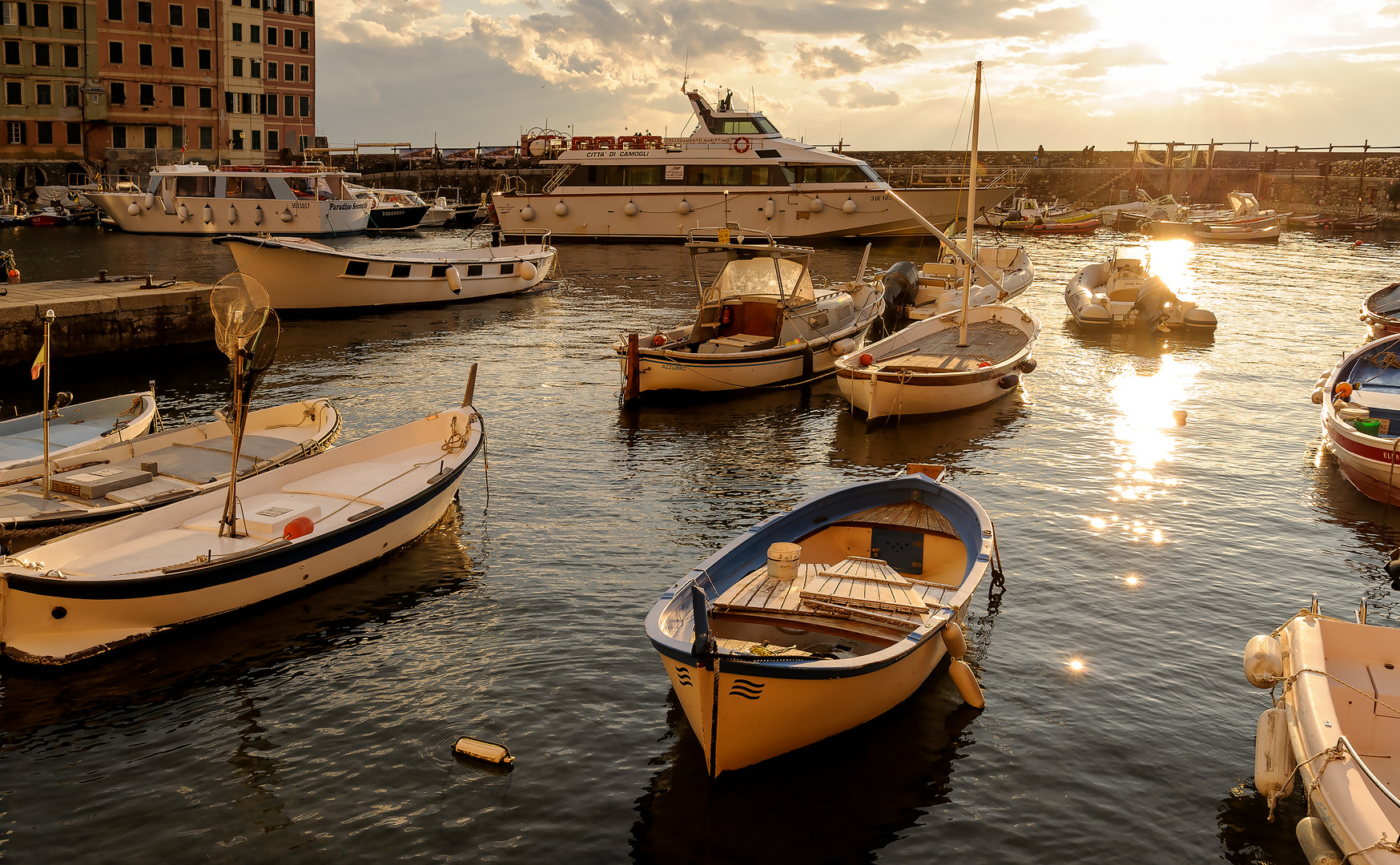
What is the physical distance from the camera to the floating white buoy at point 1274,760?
800cm

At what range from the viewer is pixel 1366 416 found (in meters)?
17.4

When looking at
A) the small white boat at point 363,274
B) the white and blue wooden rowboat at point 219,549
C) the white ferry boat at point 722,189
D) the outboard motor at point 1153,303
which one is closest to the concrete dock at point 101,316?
the small white boat at point 363,274

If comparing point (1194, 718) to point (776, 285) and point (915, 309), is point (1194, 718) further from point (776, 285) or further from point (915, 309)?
point (915, 309)

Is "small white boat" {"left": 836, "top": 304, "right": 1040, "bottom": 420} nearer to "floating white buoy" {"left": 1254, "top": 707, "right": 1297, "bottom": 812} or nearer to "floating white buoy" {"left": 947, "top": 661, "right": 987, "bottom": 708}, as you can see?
"floating white buoy" {"left": 947, "top": 661, "right": 987, "bottom": 708}

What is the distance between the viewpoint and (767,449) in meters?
19.7

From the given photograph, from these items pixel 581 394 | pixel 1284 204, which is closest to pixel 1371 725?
pixel 581 394

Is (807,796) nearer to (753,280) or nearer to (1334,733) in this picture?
(1334,733)

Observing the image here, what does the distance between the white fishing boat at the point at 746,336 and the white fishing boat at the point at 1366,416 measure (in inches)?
416

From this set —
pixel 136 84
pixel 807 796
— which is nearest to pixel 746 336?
pixel 807 796

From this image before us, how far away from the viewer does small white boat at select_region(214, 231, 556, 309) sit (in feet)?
111

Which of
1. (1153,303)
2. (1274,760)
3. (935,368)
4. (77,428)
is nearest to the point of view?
(1274,760)

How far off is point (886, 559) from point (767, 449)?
24.6ft

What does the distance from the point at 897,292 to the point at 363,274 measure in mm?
17667

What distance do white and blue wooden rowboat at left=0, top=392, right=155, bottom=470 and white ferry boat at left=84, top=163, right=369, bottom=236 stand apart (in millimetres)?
45252
